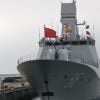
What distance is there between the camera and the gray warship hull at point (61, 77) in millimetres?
40812

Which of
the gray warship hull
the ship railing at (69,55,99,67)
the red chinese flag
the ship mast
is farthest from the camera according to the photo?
the ship mast

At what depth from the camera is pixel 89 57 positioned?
45.3 m

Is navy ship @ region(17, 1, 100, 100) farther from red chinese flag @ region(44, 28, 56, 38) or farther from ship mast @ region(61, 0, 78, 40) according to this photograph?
ship mast @ region(61, 0, 78, 40)

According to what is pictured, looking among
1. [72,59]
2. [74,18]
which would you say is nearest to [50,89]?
[72,59]

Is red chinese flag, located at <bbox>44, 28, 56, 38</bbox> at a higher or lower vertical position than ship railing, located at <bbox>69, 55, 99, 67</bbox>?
higher

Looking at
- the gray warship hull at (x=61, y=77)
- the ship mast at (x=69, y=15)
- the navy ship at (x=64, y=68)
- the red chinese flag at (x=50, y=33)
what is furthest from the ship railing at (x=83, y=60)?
the ship mast at (x=69, y=15)

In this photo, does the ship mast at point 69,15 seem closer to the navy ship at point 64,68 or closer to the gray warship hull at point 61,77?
the navy ship at point 64,68

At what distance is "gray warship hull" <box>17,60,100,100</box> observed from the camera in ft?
134

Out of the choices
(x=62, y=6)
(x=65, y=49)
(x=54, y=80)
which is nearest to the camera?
(x=54, y=80)

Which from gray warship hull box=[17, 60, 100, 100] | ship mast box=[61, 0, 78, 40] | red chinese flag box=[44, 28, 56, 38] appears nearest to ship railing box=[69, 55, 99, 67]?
gray warship hull box=[17, 60, 100, 100]

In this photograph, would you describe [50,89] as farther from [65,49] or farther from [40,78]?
[65,49]

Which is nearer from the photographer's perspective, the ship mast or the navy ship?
the navy ship

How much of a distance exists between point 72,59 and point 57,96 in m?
4.06

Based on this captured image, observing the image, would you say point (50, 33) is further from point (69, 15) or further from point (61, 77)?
point (69, 15)
